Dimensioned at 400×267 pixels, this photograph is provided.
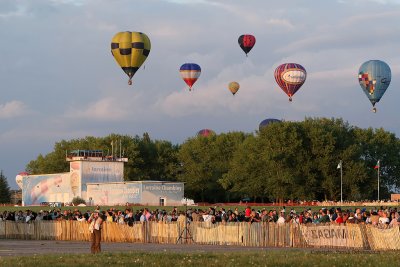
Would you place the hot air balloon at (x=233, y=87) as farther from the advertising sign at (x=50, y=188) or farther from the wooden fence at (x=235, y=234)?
the wooden fence at (x=235, y=234)

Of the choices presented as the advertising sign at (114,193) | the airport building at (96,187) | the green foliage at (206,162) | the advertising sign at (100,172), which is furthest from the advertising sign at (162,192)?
the green foliage at (206,162)

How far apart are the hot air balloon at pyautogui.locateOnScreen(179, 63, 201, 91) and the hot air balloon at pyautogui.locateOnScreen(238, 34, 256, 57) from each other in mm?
6657

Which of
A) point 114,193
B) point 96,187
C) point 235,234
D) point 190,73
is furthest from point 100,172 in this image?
point 235,234

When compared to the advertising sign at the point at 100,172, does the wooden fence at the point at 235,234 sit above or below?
below

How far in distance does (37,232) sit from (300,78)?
220ft

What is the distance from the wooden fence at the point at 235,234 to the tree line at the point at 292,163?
75.0 metres

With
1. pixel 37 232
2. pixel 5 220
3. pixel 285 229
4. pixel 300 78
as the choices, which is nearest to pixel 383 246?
pixel 285 229

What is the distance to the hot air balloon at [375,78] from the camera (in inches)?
4171

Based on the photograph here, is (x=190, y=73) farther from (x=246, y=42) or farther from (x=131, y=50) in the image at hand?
(x=131, y=50)

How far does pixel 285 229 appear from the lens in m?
39.7

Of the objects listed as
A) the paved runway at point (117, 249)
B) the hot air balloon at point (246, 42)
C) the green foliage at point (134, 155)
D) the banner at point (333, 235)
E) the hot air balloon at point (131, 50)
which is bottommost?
the paved runway at point (117, 249)

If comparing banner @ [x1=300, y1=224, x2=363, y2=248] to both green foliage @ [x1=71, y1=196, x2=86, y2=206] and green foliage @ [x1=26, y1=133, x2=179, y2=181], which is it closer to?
green foliage @ [x1=71, y1=196, x2=86, y2=206]

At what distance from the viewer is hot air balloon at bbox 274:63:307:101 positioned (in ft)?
373

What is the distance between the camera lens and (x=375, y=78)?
10625 cm
